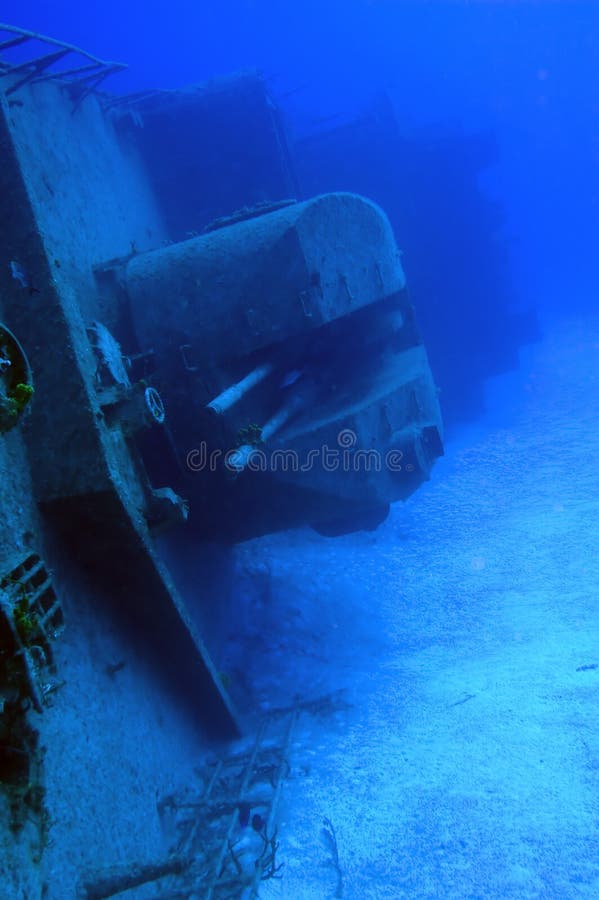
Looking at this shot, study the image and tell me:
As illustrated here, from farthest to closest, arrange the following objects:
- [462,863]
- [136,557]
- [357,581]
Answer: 1. [357,581]
2. [136,557]
3. [462,863]

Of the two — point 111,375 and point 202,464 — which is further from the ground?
point 111,375

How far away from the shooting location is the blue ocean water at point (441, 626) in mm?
4035

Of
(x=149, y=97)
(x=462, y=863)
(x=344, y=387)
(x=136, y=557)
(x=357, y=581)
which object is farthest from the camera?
(x=149, y=97)

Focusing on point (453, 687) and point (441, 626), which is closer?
point (453, 687)

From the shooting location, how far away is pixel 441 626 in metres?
7.15

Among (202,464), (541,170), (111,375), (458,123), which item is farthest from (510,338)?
(541,170)

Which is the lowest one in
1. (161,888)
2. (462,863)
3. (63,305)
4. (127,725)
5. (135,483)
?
(462,863)

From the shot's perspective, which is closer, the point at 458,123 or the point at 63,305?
the point at 63,305

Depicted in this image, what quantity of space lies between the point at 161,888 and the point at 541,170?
6884 centimetres

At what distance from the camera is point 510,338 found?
1848 cm

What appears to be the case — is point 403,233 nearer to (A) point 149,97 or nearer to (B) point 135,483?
(A) point 149,97

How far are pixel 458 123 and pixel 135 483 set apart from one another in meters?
19.4

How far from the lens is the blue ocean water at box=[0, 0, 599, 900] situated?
4035 millimetres

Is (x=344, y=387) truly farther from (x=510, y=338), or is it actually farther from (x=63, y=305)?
(x=510, y=338)
